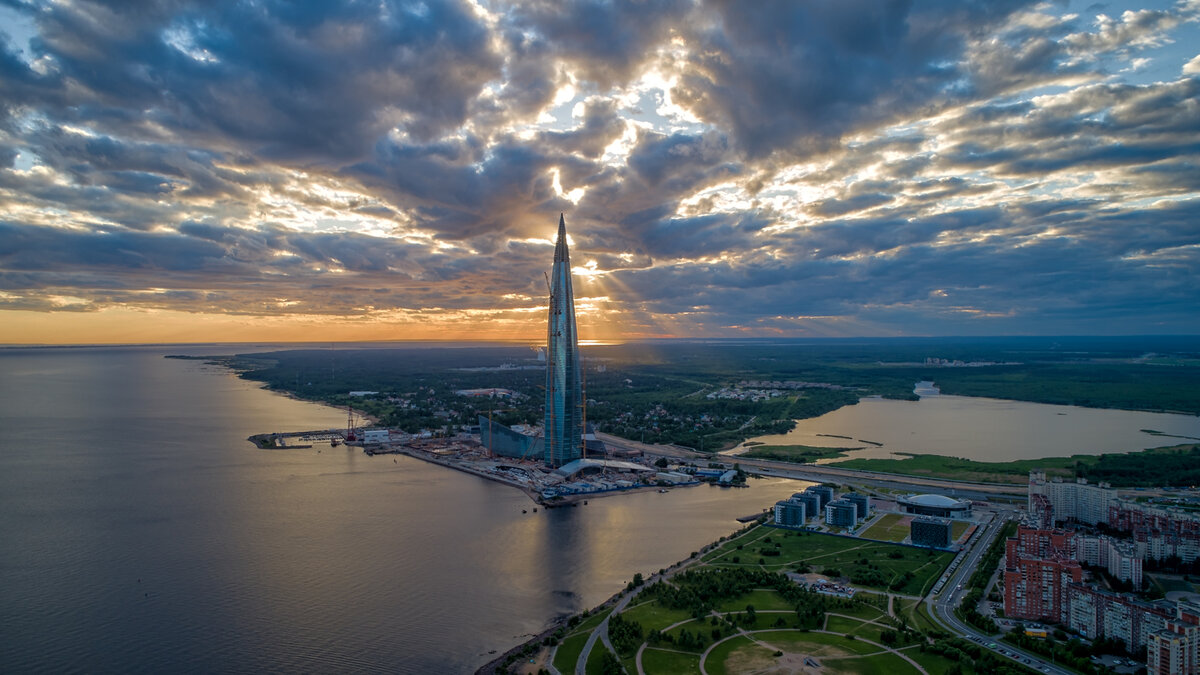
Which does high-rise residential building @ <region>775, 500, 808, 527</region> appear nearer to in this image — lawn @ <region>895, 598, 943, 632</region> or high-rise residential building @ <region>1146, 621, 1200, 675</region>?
lawn @ <region>895, 598, 943, 632</region>

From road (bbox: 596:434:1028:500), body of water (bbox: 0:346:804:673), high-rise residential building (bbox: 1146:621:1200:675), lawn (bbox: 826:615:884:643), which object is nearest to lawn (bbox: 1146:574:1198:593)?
high-rise residential building (bbox: 1146:621:1200:675)

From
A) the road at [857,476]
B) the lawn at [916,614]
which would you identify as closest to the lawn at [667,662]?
the lawn at [916,614]

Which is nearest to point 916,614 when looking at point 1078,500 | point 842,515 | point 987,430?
point 842,515

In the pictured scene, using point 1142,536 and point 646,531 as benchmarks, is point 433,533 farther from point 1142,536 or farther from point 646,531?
point 1142,536

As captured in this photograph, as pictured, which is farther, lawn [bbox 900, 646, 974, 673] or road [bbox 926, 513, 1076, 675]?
road [bbox 926, 513, 1076, 675]

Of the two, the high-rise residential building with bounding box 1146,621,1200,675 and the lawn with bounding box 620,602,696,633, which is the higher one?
the high-rise residential building with bounding box 1146,621,1200,675

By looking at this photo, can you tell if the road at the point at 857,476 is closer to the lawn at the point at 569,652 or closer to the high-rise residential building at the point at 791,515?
the high-rise residential building at the point at 791,515

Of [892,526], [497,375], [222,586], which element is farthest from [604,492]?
[497,375]
